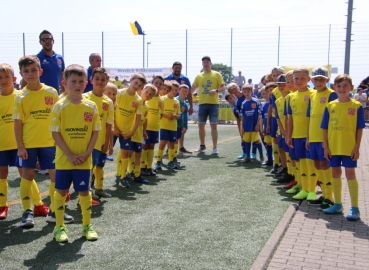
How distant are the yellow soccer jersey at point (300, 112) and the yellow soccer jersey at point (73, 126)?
10.3 feet

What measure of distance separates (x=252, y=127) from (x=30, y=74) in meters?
5.84

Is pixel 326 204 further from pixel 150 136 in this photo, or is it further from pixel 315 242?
pixel 150 136

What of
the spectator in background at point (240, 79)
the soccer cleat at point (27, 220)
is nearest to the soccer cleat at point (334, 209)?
the soccer cleat at point (27, 220)

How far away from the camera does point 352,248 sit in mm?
4133

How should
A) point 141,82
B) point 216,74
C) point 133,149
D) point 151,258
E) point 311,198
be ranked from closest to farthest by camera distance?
point 151,258 < point 311,198 < point 141,82 < point 133,149 < point 216,74

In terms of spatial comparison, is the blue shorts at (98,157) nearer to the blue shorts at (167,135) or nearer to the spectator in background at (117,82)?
the blue shorts at (167,135)

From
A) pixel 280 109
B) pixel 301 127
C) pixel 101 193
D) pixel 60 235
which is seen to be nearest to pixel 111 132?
pixel 101 193

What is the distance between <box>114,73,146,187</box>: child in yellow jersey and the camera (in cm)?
667

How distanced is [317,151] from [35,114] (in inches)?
143

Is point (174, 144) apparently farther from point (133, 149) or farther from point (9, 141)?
point (9, 141)

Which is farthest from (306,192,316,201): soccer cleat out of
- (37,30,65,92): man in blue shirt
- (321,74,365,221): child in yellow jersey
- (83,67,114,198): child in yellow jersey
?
(37,30,65,92): man in blue shirt

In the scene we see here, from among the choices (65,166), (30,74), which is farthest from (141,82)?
(65,166)

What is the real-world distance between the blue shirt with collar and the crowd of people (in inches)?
0.7

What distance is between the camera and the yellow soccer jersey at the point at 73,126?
4102mm
